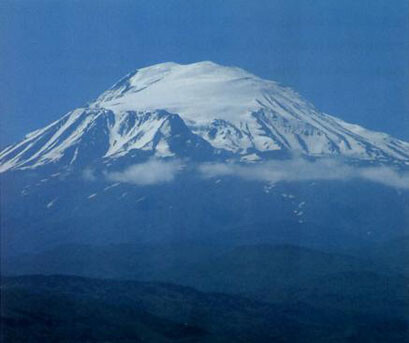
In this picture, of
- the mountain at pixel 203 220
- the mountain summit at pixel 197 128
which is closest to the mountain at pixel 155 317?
the mountain at pixel 203 220

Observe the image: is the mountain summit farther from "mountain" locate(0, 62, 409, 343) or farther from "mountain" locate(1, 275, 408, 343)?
"mountain" locate(1, 275, 408, 343)

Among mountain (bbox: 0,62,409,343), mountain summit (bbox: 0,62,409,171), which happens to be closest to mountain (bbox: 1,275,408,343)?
mountain (bbox: 0,62,409,343)

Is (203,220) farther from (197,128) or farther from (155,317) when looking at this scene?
(155,317)

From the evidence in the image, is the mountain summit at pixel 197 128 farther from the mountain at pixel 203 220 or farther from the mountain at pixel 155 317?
the mountain at pixel 155 317

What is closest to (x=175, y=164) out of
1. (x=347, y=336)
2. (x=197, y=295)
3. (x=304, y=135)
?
(x=304, y=135)

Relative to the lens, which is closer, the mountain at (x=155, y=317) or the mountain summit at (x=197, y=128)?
the mountain at (x=155, y=317)

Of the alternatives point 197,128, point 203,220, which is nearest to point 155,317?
point 203,220

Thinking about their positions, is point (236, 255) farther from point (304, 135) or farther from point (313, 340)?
point (304, 135)

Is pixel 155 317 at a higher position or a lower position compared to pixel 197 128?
lower

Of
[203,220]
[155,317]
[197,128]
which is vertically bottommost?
[155,317]
